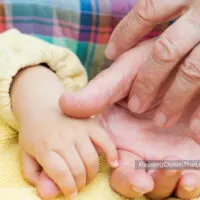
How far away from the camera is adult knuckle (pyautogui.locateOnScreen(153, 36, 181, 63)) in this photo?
709 millimetres

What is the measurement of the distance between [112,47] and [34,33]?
0.24 m

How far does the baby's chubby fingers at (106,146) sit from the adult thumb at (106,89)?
0.10 feet

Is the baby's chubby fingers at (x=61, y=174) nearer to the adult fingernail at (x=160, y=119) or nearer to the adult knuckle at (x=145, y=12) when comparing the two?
the adult fingernail at (x=160, y=119)

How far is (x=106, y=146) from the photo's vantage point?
0.70 m

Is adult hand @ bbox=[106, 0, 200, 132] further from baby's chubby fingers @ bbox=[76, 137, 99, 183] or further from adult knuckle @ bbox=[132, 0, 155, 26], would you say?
baby's chubby fingers @ bbox=[76, 137, 99, 183]

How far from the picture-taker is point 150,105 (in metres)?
0.78

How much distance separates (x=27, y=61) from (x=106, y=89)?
20 centimetres

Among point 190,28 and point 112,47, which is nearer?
point 190,28

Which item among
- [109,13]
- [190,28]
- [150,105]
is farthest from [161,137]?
[109,13]

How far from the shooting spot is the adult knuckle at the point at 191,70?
2.29 feet

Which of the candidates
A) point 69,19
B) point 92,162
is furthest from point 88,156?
point 69,19

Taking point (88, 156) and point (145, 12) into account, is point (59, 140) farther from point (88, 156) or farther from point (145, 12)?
point (145, 12)

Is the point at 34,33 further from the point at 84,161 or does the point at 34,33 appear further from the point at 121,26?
the point at 84,161

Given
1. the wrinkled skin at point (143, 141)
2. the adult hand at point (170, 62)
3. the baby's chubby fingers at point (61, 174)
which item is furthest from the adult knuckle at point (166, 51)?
the baby's chubby fingers at point (61, 174)
